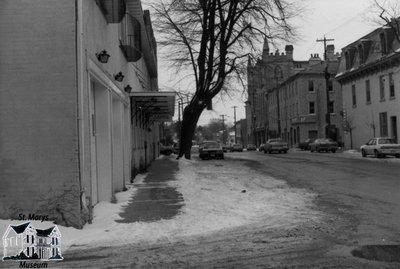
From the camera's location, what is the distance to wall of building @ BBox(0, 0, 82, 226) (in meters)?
8.30

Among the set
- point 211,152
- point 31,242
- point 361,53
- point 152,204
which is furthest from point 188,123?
point 31,242

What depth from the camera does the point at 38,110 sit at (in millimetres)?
8375

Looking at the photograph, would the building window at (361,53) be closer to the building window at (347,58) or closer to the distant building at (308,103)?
the building window at (347,58)

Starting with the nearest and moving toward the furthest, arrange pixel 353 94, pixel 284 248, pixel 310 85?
1. pixel 284 248
2. pixel 353 94
3. pixel 310 85

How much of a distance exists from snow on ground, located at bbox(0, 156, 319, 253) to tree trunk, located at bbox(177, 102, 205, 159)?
16.0m

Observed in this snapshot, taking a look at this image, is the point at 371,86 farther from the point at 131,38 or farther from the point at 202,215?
the point at 202,215

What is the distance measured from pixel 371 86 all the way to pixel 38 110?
1483 inches

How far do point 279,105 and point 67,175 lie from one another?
2662 inches

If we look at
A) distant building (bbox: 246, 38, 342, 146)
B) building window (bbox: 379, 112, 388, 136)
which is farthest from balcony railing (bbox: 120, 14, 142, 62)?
distant building (bbox: 246, 38, 342, 146)

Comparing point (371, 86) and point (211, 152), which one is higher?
point (371, 86)

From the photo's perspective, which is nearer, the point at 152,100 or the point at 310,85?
the point at 152,100

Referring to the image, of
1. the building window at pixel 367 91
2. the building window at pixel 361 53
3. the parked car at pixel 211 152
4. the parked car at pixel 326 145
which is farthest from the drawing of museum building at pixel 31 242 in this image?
the building window at pixel 361 53

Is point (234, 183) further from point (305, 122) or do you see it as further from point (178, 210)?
point (305, 122)

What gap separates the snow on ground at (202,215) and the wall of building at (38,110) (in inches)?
21.4
